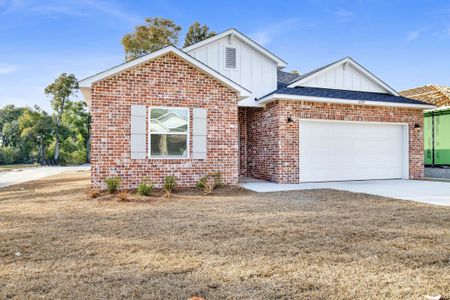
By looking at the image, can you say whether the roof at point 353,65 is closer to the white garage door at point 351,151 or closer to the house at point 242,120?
the house at point 242,120

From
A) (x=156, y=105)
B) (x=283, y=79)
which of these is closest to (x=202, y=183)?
(x=156, y=105)

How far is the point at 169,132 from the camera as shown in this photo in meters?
10.1

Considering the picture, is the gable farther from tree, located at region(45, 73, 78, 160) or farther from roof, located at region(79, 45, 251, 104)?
tree, located at region(45, 73, 78, 160)

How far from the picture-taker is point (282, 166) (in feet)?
37.8

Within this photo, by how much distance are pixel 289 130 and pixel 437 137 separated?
358 inches

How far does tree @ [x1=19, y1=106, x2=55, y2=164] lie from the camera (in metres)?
34.9

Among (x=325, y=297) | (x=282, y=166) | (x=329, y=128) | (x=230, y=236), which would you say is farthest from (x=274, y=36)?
(x=325, y=297)

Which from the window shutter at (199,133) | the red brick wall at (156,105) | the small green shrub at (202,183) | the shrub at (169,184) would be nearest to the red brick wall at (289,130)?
the red brick wall at (156,105)

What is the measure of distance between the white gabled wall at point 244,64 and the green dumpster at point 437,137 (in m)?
8.60

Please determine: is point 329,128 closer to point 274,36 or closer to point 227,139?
point 227,139

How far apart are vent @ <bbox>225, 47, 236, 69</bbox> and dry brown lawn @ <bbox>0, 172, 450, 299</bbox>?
766cm

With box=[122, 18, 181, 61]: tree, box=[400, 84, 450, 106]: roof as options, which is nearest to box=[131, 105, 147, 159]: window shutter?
box=[400, 84, 450, 106]: roof

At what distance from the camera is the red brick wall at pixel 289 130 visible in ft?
37.8

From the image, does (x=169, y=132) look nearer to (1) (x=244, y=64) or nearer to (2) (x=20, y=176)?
(1) (x=244, y=64)
